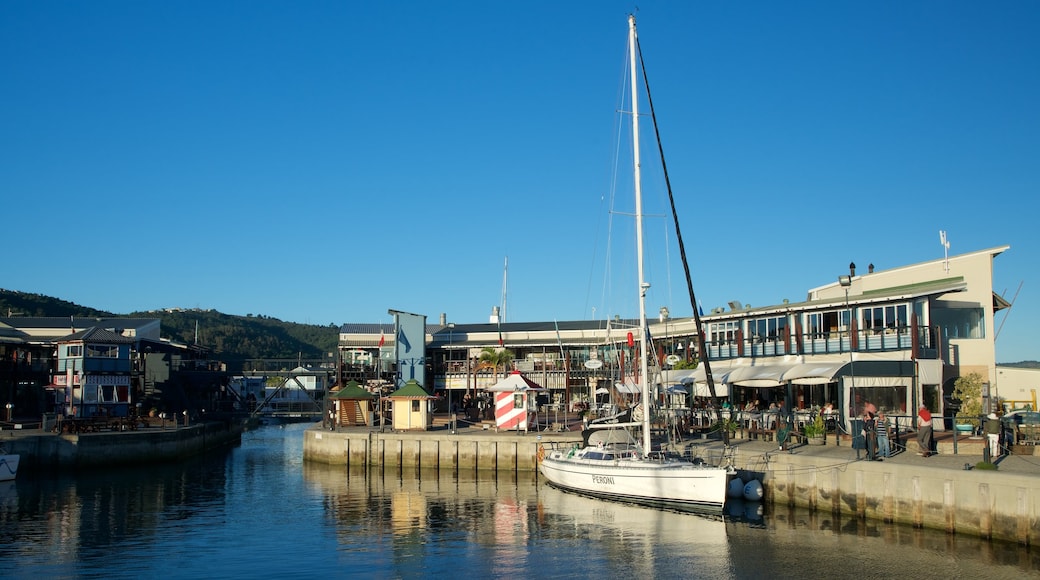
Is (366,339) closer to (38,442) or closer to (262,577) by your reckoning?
(38,442)

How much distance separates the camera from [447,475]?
2272 inches

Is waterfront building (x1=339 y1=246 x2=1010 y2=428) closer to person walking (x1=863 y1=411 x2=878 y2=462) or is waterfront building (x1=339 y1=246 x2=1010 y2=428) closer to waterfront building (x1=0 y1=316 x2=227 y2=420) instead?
person walking (x1=863 y1=411 x2=878 y2=462)

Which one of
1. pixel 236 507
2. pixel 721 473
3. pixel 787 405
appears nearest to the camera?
pixel 721 473

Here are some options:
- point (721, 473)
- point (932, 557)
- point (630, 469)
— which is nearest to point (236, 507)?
point (630, 469)

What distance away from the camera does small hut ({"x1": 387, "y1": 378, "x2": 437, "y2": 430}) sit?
64.8m

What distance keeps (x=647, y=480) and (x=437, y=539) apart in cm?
1045

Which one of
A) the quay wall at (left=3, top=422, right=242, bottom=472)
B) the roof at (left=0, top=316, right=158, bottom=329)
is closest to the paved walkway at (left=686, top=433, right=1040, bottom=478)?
the quay wall at (left=3, top=422, right=242, bottom=472)

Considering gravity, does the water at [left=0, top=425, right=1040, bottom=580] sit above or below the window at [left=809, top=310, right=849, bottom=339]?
below

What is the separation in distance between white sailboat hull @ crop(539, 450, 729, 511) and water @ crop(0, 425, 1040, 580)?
70 centimetres

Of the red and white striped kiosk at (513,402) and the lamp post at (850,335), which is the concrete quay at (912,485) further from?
the red and white striped kiosk at (513,402)

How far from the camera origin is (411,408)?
65.0 m

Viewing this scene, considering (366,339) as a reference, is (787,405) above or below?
below

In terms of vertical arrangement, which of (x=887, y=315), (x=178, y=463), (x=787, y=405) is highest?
(x=887, y=315)

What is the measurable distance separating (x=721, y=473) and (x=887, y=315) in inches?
773
